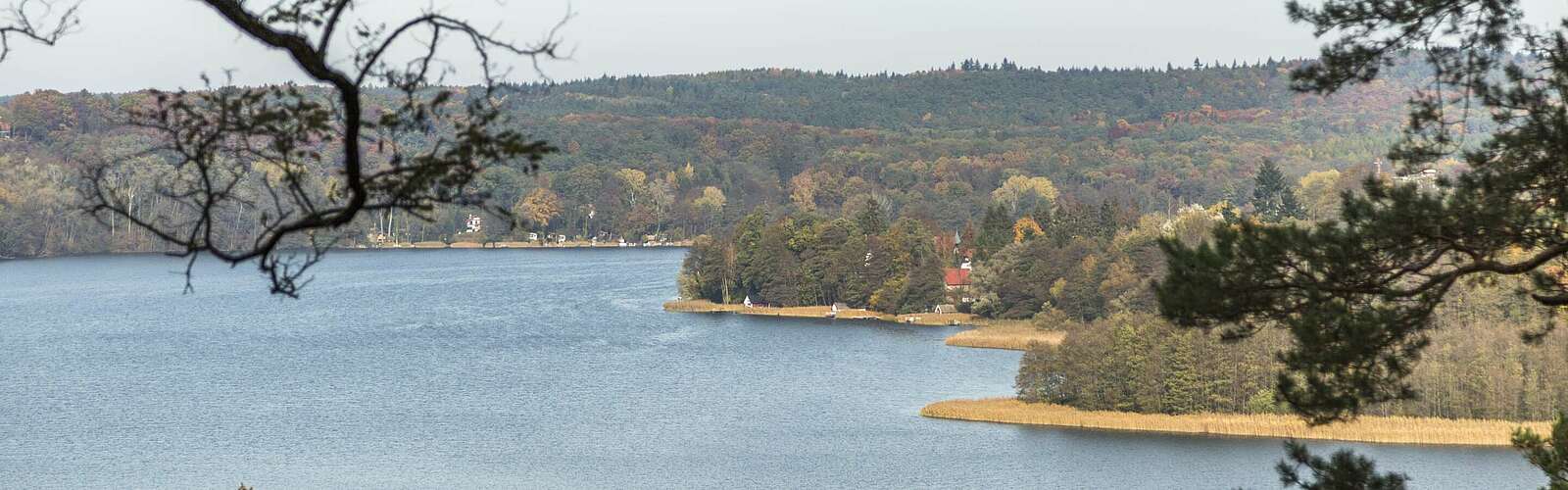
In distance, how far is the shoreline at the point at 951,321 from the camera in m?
51.0

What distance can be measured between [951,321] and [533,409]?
2460 cm

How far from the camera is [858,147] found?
13500 cm

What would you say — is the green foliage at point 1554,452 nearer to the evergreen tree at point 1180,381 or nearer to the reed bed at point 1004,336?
the evergreen tree at point 1180,381

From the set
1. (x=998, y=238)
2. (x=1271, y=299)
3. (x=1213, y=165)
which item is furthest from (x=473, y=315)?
(x=1213, y=165)

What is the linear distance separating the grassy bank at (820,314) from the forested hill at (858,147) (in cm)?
1191

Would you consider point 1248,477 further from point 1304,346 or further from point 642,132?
point 642,132

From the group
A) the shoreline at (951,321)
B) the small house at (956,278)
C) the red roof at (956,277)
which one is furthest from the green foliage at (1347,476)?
the red roof at (956,277)

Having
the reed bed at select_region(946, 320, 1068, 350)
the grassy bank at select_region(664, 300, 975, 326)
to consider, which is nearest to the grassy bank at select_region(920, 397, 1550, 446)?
the reed bed at select_region(946, 320, 1068, 350)

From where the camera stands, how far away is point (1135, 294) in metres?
52.5

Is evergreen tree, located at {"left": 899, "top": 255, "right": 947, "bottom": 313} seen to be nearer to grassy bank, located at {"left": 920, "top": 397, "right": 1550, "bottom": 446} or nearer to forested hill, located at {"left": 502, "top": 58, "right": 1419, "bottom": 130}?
grassy bank, located at {"left": 920, "top": 397, "right": 1550, "bottom": 446}

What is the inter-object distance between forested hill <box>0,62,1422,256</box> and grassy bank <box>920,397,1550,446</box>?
1522 inches

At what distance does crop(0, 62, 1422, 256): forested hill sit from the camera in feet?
349

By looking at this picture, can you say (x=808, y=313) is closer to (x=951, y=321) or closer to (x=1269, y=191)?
(x=951, y=321)

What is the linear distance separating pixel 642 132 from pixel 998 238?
239ft
